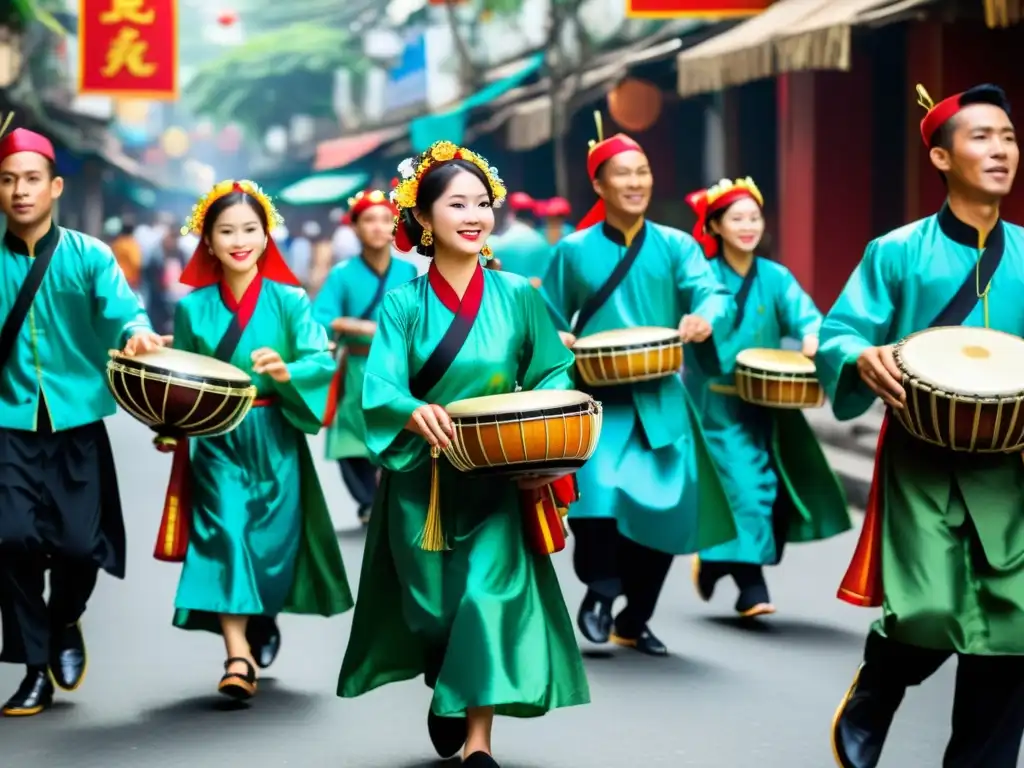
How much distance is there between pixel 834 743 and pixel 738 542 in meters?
3.30

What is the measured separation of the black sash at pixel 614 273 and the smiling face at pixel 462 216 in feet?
7.88

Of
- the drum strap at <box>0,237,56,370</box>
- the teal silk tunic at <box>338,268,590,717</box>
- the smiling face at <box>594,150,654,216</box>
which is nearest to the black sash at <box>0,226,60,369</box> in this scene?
the drum strap at <box>0,237,56,370</box>

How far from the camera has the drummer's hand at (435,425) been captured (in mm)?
5727

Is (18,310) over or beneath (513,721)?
over

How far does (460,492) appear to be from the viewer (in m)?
6.17

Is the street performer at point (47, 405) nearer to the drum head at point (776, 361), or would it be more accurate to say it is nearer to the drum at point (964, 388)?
the drum head at point (776, 361)

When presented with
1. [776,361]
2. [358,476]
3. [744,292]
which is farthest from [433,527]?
[358,476]

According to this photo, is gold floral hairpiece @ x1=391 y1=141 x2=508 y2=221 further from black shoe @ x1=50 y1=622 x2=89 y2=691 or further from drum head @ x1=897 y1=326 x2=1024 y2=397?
black shoe @ x1=50 y1=622 x2=89 y2=691

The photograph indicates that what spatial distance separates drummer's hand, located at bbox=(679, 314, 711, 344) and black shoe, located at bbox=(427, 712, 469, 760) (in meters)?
2.50

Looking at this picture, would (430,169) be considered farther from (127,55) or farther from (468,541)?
(127,55)

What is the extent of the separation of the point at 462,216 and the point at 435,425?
30.0 inches

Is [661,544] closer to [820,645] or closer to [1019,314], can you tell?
[820,645]

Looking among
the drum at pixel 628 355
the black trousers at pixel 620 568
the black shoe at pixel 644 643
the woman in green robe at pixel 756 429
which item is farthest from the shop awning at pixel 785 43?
the black shoe at pixel 644 643

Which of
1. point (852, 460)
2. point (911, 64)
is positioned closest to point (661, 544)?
point (852, 460)
